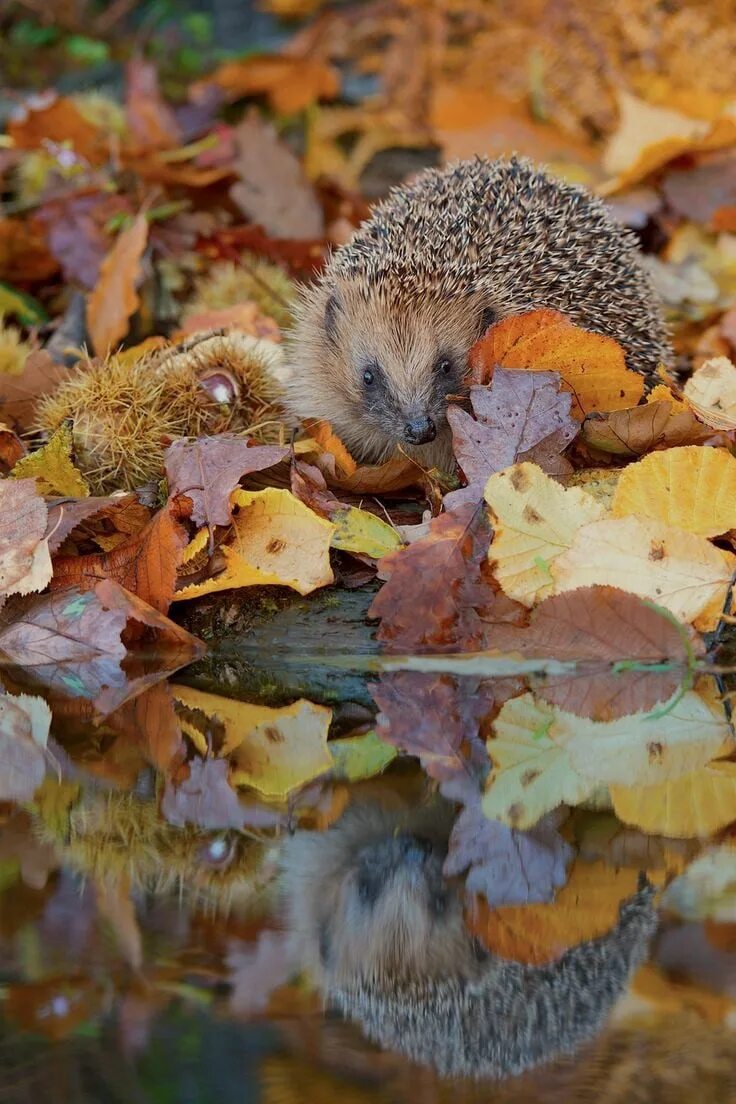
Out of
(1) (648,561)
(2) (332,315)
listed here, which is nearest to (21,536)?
(2) (332,315)

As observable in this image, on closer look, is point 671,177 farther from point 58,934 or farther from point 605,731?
point 58,934

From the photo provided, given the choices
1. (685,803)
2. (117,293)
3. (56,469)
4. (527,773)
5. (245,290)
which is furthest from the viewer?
(245,290)

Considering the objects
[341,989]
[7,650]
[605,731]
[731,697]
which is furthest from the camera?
[7,650]

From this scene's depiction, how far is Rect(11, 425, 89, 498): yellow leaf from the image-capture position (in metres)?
3.62

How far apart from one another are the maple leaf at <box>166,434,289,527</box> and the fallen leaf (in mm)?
1466

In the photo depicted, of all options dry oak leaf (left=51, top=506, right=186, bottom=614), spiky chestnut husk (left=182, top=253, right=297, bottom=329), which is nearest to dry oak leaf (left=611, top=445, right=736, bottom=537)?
dry oak leaf (left=51, top=506, right=186, bottom=614)

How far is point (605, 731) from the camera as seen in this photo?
2.57m

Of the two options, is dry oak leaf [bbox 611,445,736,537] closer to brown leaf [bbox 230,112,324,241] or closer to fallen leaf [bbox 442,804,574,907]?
fallen leaf [bbox 442,804,574,907]

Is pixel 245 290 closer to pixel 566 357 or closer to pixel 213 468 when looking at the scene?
pixel 213 468

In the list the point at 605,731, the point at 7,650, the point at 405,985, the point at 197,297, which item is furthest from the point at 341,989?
the point at 197,297

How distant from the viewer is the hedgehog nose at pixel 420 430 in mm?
3801

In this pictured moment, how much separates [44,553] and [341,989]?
74.1 inches

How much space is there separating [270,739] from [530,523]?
892mm

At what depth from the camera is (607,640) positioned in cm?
298
